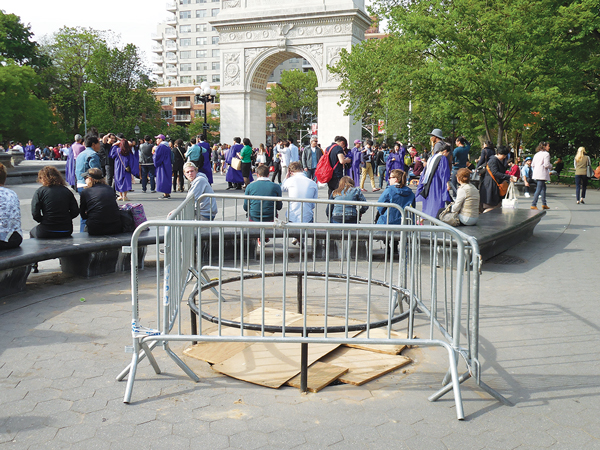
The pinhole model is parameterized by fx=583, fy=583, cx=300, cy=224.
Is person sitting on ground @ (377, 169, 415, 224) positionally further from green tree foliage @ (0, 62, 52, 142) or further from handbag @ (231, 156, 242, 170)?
green tree foliage @ (0, 62, 52, 142)

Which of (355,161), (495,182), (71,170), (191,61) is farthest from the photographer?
(191,61)

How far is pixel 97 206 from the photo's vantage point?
7.82m

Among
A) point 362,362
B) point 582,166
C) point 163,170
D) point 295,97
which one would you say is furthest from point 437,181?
point 295,97

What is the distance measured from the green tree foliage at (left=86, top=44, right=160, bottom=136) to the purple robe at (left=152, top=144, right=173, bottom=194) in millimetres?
47763

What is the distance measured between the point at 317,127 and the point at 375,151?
404 inches

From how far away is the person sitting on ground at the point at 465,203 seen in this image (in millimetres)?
9008

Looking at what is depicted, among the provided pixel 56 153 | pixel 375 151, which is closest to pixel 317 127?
pixel 375 151

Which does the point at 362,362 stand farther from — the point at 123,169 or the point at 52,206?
the point at 123,169

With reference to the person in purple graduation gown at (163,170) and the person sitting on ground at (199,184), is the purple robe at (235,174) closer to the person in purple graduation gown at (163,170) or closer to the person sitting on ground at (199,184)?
the person in purple graduation gown at (163,170)

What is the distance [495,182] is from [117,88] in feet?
189

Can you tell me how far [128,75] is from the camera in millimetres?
63312

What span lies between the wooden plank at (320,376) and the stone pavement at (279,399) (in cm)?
8

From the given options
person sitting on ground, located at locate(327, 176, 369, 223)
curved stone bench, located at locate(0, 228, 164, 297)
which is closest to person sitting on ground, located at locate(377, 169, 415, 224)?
person sitting on ground, located at locate(327, 176, 369, 223)

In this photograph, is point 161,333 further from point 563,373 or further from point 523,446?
point 563,373
